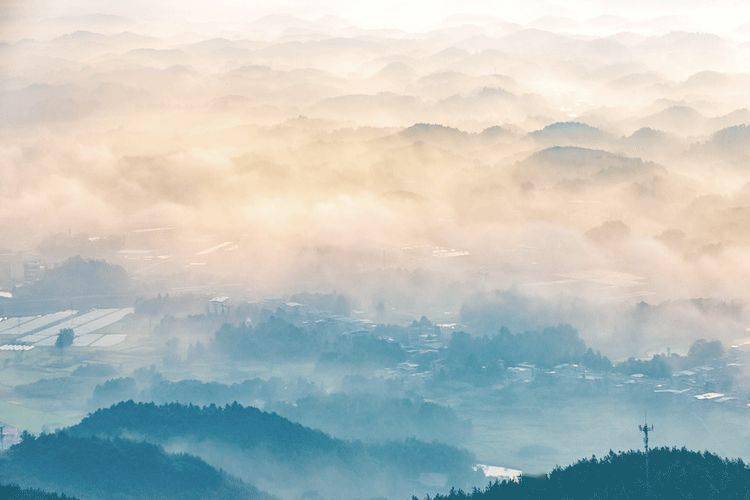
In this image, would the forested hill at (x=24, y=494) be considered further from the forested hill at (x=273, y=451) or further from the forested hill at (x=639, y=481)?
the forested hill at (x=639, y=481)

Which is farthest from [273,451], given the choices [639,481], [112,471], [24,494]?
[639,481]

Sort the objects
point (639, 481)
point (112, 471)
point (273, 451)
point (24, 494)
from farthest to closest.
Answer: point (273, 451) → point (112, 471) → point (24, 494) → point (639, 481)

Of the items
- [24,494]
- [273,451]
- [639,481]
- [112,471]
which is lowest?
[639,481]

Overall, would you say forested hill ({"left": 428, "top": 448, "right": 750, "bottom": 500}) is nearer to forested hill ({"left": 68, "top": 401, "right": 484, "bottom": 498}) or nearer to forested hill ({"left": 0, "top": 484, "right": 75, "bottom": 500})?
forested hill ({"left": 68, "top": 401, "right": 484, "bottom": 498})

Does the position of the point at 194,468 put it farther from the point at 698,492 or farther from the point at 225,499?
the point at 698,492

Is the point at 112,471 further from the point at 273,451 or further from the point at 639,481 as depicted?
the point at 639,481

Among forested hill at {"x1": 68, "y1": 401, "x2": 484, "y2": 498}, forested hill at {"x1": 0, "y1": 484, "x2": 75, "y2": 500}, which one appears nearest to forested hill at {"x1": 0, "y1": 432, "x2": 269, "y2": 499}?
forested hill at {"x1": 0, "y1": 484, "x2": 75, "y2": 500}
